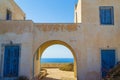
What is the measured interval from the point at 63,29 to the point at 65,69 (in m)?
13.7

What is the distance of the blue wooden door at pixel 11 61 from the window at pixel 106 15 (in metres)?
7.27

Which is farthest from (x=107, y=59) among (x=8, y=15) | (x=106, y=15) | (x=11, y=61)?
(x=8, y=15)

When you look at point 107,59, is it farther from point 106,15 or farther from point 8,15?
point 8,15

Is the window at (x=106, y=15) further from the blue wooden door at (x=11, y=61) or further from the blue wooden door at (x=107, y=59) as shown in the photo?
the blue wooden door at (x=11, y=61)

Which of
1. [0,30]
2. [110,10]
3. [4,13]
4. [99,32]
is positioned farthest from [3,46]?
[110,10]

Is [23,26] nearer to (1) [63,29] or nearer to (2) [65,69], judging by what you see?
(1) [63,29]

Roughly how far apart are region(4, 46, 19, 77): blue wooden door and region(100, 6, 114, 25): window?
286 inches

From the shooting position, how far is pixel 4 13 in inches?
657

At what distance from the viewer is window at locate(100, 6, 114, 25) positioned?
15.6m

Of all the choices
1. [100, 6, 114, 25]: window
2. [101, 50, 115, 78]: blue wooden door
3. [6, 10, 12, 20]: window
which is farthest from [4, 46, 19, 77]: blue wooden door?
[100, 6, 114, 25]: window

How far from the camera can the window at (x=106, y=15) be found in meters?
15.6

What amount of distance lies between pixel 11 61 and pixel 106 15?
8429mm

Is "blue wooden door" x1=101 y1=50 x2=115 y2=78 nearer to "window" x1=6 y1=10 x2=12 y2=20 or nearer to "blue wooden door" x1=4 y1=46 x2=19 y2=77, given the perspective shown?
"blue wooden door" x1=4 y1=46 x2=19 y2=77

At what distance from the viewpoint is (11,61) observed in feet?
48.9
